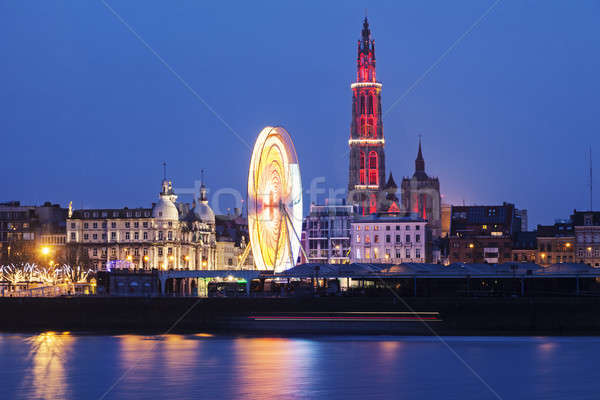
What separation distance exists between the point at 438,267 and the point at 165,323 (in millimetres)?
30505

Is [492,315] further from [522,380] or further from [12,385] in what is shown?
[12,385]

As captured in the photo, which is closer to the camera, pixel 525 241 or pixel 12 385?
pixel 12 385

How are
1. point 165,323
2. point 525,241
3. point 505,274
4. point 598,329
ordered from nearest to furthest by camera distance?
point 598,329 → point 165,323 → point 505,274 → point 525,241

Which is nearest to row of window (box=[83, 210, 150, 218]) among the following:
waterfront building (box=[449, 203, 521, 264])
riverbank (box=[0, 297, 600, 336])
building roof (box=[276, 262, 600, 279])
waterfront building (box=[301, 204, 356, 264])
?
waterfront building (box=[301, 204, 356, 264])

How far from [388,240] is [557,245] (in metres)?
27.2

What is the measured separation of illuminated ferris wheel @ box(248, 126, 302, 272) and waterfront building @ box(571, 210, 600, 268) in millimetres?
69448

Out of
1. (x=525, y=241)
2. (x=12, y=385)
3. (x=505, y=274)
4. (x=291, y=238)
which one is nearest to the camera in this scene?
(x=12, y=385)

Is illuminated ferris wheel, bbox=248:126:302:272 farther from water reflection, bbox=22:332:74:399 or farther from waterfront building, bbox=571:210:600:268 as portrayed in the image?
waterfront building, bbox=571:210:600:268

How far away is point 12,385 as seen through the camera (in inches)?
2276

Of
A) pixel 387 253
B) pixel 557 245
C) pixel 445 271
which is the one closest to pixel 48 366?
pixel 445 271

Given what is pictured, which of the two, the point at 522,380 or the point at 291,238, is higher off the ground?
the point at 291,238

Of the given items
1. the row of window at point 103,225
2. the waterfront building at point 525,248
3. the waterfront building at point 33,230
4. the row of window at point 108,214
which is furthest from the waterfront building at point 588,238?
the waterfront building at point 33,230

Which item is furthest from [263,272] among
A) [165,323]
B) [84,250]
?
[84,250]

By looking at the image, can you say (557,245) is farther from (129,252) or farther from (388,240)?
(129,252)
